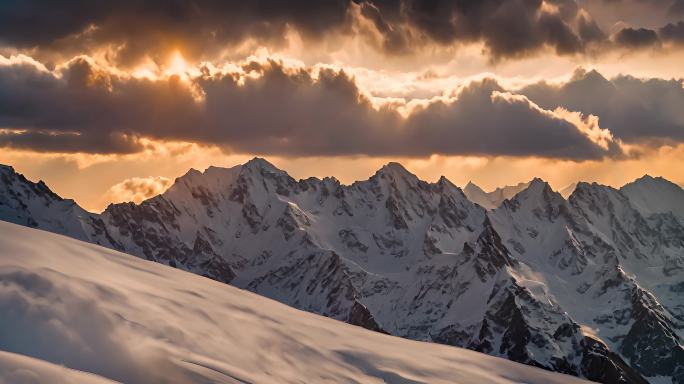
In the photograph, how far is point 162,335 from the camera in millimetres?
44281

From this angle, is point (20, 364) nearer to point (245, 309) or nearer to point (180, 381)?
point (180, 381)

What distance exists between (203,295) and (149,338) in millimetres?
12340

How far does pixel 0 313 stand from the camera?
3959 centimetres

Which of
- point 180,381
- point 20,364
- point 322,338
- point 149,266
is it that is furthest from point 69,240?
point 20,364

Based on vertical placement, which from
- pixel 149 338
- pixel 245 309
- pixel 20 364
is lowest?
pixel 20 364

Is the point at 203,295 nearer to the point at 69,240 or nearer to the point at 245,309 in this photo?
the point at 245,309

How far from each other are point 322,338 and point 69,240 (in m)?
14.6

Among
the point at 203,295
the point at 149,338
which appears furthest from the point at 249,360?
the point at 203,295

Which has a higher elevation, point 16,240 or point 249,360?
point 16,240

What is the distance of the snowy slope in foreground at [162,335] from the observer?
130ft

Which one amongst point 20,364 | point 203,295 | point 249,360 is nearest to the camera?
point 20,364

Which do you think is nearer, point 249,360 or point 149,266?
point 249,360

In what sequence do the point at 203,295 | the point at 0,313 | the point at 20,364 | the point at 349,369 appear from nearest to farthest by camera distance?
the point at 20,364 < the point at 0,313 < the point at 349,369 < the point at 203,295

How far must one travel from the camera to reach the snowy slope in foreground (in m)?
39.7
